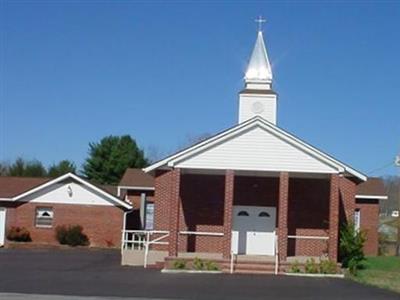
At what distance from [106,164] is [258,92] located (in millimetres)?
38348

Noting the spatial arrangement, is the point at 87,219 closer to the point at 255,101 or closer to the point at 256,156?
the point at 255,101

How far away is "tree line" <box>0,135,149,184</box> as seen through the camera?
75312 millimetres

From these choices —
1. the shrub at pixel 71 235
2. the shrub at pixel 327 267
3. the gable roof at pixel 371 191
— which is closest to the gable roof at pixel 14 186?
the shrub at pixel 71 235

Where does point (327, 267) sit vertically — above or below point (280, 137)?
below

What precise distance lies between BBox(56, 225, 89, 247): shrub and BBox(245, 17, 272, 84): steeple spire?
508 inches

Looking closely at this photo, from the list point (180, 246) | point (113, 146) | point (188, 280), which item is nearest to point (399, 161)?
point (180, 246)

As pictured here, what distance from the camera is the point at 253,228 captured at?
3522 centimetres

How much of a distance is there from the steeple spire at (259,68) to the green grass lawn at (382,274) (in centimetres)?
1017

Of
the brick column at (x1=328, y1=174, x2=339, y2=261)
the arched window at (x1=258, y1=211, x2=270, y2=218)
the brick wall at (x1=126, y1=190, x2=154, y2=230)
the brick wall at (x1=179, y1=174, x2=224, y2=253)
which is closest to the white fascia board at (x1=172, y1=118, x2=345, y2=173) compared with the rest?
the brick column at (x1=328, y1=174, x2=339, y2=261)

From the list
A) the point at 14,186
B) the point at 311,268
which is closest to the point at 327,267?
the point at 311,268

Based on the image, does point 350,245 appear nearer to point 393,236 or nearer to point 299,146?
point 299,146

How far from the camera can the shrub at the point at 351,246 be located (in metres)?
31.8

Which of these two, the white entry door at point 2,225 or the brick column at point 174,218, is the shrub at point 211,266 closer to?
the brick column at point 174,218

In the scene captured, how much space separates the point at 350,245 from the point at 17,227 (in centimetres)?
2056
